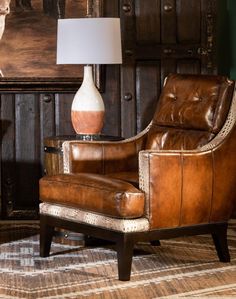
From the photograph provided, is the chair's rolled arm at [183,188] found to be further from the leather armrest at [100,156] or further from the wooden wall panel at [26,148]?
the wooden wall panel at [26,148]

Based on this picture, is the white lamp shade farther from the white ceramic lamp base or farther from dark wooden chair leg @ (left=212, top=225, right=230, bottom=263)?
dark wooden chair leg @ (left=212, top=225, right=230, bottom=263)

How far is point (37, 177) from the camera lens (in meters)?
5.43

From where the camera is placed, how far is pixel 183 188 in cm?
387

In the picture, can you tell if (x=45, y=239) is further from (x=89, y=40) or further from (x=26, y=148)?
(x=26, y=148)

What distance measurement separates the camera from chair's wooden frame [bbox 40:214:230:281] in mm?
3719

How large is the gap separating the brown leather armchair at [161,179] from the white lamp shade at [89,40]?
0.40 metres

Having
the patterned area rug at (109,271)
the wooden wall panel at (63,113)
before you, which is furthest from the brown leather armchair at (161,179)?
the wooden wall panel at (63,113)

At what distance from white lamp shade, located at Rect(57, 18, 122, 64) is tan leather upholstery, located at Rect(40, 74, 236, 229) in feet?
1.31

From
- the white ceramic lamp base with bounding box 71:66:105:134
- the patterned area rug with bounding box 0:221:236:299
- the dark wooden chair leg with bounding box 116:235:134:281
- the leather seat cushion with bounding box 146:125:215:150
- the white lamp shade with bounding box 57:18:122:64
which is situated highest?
the white lamp shade with bounding box 57:18:122:64

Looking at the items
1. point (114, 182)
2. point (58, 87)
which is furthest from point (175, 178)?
point (58, 87)

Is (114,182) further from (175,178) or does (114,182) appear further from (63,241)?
(63,241)

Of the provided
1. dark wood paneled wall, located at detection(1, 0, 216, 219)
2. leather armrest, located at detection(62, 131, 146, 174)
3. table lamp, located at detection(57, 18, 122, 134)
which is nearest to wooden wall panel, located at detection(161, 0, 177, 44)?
dark wood paneled wall, located at detection(1, 0, 216, 219)

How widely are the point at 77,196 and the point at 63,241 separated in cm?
72

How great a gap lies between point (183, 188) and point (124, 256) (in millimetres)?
452
